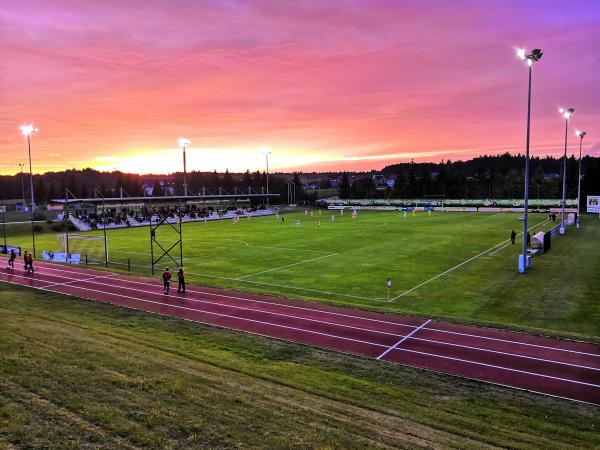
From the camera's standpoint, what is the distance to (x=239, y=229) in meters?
63.7

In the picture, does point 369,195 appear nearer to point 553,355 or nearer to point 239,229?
point 239,229

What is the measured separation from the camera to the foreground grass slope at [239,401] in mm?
8344

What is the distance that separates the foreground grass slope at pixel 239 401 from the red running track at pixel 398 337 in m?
1.12

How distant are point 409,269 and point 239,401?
78.2 feet

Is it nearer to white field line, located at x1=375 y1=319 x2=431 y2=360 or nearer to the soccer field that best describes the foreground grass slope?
white field line, located at x1=375 y1=319 x2=431 y2=360

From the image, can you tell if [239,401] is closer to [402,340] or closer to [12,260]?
[402,340]

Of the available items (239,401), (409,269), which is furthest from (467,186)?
(239,401)

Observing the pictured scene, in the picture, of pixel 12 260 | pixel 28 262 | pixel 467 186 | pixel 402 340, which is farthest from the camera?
pixel 467 186

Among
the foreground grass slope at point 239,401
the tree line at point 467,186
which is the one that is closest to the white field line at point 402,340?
the foreground grass slope at point 239,401

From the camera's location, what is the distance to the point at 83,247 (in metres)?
43.0

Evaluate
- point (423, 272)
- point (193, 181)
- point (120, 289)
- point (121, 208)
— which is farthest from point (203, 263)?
point (193, 181)

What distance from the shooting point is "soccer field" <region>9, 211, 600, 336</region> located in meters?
22.6

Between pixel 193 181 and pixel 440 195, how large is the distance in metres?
98.9

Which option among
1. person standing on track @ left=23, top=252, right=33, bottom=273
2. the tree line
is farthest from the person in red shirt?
the tree line
